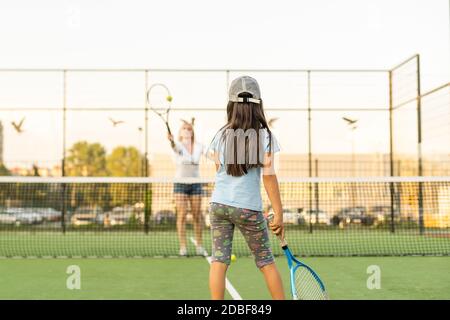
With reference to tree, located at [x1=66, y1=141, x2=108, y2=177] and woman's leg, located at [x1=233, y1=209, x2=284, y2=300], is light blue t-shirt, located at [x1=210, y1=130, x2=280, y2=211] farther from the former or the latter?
tree, located at [x1=66, y1=141, x2=108, y2=177]

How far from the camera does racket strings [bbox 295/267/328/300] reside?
15.9 ft

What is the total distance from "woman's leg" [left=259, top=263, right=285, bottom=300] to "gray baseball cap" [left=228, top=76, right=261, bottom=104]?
106 centimetres

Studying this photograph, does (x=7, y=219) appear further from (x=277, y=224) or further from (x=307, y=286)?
(x=277, y=224)

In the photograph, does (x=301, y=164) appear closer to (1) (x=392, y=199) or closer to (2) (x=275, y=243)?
(1) (x=392, y=199)

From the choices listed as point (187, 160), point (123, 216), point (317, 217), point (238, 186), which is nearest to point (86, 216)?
point (123, 216)

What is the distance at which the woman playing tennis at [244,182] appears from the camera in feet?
14.3

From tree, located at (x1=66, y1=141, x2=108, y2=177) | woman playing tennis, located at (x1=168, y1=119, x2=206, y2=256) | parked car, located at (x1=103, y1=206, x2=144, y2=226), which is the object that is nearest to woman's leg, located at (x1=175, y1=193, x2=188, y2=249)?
woman playing tennis, located at (x1=168, y1=119, x2=206, y2=256)

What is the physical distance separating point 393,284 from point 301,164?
10089mm

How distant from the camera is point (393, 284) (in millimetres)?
6785

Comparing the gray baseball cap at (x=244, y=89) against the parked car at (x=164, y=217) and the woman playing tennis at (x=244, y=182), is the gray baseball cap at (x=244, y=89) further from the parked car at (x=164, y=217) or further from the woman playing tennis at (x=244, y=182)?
the parked car at (x=164, y=217)

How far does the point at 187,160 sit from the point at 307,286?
4.92 m

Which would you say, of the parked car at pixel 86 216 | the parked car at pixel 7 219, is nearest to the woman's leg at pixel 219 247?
the parked car at pixel 86 216

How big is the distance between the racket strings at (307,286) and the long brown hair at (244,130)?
1.00m
